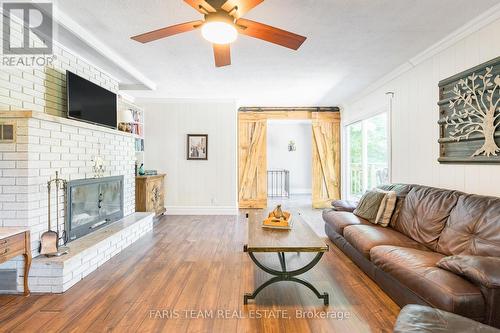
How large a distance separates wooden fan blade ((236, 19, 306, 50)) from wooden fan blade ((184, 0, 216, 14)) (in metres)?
0.22

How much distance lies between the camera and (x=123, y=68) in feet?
13.0

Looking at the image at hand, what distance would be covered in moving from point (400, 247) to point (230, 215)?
13.1 ft

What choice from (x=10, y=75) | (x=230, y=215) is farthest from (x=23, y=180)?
(x=230, y=215)

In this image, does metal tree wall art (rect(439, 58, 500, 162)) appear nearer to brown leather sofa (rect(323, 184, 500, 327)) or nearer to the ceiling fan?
brown leather sofa (rect(323, 184, 500, 327))

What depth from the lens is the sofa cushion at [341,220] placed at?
356 centimetres

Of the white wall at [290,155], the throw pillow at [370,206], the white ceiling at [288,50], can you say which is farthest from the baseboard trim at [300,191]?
the throw pillow at [370,206]

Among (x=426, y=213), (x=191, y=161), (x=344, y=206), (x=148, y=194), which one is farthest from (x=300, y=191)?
(x=426, y=213)

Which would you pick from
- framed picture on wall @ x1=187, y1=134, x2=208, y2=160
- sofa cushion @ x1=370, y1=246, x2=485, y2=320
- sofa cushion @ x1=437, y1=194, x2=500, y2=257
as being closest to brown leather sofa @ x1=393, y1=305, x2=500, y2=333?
sofa cushion @ x1=370, y1=246, x2=485, y2=320

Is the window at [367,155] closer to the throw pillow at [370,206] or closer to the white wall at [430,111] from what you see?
the white wall at [430,111]

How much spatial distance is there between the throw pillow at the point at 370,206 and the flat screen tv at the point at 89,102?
149 inches

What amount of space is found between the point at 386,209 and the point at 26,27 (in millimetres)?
4438

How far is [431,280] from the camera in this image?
1.89 meters

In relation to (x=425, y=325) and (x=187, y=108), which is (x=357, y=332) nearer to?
(x=425, y=325)

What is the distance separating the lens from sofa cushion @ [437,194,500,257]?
84.1 inches
